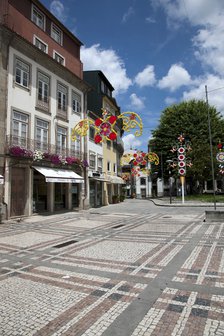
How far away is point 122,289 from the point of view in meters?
5.16

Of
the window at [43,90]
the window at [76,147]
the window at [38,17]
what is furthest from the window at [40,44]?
the window at [76,147]

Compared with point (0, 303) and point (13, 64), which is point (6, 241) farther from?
point (13, 64)

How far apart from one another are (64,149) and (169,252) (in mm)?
15175

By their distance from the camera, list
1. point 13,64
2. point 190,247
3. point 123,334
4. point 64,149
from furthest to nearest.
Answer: point 64,149 < point 13,64 < point 190,247 < point 123,334

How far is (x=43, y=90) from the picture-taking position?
1973 centimetres

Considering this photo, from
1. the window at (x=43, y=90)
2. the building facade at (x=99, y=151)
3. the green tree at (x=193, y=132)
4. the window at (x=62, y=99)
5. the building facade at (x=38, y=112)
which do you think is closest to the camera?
the building facade at (x=38, y=112)

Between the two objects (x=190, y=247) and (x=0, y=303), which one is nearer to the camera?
(x=0, y=303)

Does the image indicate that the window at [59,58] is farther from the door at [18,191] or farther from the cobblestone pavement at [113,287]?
the cobblestone pavement at [113,287]

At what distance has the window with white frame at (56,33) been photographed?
21703mm

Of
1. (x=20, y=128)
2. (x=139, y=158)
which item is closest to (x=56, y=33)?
(x=20, y=128)

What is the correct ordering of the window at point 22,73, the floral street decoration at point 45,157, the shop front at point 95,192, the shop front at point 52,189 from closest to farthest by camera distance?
1. the floral street decoration at point 45,157
2. the window at point 22,73
3. the shop front at point 52,189
4. the shop front at point 95,192

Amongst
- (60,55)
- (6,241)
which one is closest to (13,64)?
(60,55)

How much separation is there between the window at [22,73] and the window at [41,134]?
268 cm

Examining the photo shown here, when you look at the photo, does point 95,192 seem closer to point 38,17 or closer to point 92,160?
point 92,160
